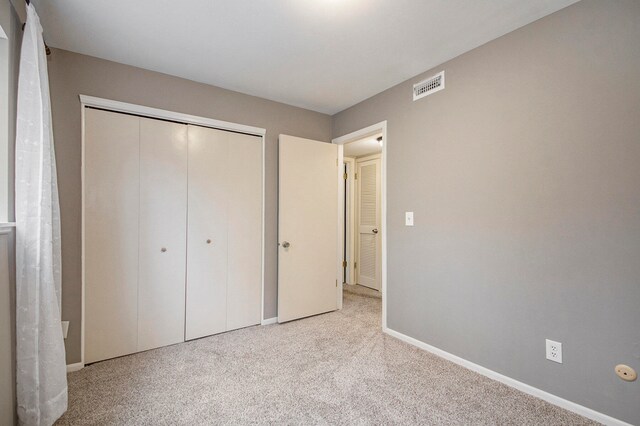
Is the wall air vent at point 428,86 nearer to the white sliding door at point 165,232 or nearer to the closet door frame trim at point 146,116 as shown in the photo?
the closet door frame trim at point 146,116

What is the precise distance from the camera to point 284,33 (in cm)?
197

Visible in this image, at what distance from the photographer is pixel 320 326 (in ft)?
9.73

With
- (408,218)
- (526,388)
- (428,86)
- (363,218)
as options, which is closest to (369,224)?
(363,218)

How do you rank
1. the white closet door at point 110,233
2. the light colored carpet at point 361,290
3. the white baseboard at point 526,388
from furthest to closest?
the light colored carpet at point 361,290, the white closet door at point 110,233, the white baseboard at point 526,388

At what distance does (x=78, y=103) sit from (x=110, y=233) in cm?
103

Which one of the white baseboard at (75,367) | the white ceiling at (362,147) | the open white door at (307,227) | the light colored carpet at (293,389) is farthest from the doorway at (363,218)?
the white baseboard at (75,367)

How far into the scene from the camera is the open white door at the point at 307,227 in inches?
120

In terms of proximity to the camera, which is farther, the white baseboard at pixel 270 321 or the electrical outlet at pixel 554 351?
the white baseboard at pixel 270 321

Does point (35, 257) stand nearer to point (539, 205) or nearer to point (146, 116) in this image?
point (146, 116)

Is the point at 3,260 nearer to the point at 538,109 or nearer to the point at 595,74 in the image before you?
the point at 538,109

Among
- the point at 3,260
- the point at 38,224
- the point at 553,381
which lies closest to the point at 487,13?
the point at 553,381

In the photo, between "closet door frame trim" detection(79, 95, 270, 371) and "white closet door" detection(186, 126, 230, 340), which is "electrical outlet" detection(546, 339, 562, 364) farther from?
"white closet door" detection(186, 126, 230, 340)

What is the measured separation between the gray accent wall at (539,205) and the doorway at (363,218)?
1.92m

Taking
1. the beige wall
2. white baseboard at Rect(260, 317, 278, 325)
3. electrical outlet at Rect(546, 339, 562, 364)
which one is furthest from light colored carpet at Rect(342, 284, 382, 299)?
the beige wall
